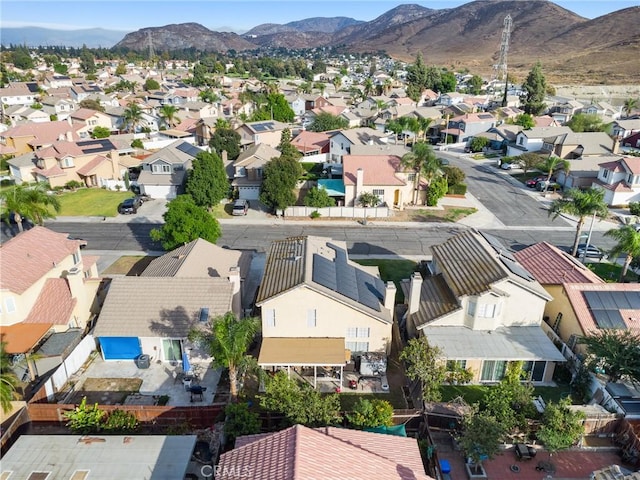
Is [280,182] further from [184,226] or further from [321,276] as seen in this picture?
[321,276]

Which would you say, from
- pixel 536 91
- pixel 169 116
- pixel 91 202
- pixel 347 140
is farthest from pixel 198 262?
pixel 536 91

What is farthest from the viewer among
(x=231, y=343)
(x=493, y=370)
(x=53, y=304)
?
(x=53, y=304)

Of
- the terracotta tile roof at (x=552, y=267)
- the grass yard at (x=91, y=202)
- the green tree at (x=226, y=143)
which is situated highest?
the green tree at (x=226, y=143)

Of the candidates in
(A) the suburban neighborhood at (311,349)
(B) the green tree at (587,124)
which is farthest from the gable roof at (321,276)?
(B) the green tree at (587,124)

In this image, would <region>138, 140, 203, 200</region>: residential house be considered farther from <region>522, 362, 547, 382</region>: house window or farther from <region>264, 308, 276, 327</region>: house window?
<region>522, 362, 547, 382</region>: house window

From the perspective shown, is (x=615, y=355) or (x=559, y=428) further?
(x=615, y=355)

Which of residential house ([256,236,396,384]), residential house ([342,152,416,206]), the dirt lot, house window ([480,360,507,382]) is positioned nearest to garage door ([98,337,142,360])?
the dirt lot

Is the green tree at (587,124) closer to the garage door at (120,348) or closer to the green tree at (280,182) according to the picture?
the green tree at (280,182)
